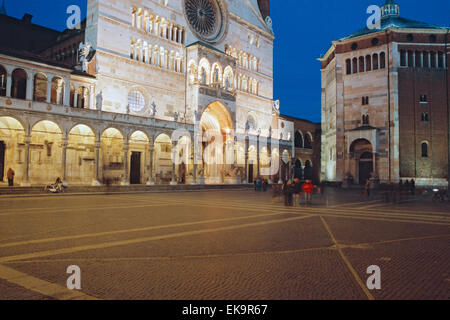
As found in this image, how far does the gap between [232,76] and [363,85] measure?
17.0 metres

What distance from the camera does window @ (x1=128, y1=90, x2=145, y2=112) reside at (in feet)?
112

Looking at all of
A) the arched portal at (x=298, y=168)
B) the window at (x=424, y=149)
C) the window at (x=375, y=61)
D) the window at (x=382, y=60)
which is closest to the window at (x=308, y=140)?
the arched portal at (x=298, y=168)

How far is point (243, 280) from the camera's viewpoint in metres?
4.95

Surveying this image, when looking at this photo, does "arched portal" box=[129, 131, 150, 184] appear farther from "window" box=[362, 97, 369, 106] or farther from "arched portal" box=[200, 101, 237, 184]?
"window" box=[362, 97, 369, 106]

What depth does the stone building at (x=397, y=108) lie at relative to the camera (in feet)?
131

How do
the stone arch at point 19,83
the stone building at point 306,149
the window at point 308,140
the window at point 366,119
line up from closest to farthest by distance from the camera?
the stone arch at point 19,83, the window at point 366,119, the stone building at point 306,149, the window at point 308,140

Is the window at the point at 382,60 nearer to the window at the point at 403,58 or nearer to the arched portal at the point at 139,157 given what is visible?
the window at the point at 403,58

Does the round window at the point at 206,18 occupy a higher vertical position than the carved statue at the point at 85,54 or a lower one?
higher

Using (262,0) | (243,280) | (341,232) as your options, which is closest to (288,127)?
(262,0)

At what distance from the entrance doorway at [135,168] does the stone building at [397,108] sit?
2513 cm

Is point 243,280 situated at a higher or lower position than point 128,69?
lower

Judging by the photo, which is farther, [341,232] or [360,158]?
[360,158]
